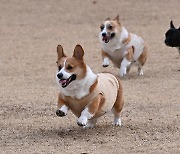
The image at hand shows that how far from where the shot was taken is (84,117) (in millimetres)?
6836

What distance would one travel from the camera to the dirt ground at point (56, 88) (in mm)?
6836

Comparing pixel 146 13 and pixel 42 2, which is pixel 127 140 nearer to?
pixel 146 13

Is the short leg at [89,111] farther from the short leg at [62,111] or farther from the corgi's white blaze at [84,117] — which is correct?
the short leg at [62,111]

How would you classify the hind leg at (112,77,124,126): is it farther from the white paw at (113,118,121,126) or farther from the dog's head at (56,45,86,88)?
the dog's head at (56,45,86,88)

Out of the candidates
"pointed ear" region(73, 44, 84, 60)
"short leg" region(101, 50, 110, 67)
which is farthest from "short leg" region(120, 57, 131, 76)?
"pointed ear" region(73, 44, 84, 60)

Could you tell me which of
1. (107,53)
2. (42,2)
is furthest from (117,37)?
(42,2)

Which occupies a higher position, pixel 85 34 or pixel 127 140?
pixel 127 140

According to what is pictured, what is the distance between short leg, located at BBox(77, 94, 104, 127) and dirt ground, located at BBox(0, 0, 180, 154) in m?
0.22

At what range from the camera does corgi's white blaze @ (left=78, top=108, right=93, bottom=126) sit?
6.80 metres

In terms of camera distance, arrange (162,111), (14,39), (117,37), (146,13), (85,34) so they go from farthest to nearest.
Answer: (146,13) < (85,34) < (14,39) < (117,37) < (162,111)

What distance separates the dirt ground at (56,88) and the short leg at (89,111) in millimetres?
217

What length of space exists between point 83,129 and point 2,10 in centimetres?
1514

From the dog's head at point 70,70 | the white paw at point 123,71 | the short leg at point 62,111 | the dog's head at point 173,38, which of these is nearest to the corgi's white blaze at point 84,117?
the short leg at point 62,111

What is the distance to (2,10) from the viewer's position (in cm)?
2197
